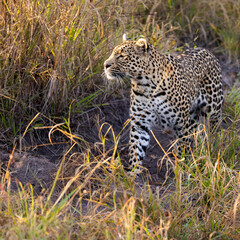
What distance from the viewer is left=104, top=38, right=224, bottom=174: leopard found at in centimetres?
573

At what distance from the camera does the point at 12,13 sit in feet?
18.6

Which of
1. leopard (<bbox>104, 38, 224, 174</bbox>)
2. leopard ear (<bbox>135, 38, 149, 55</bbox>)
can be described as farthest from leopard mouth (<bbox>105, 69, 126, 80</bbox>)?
leopard ear (<bbox>135, 38, 149, 55</bbox>)

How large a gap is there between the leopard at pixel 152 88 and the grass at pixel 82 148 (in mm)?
317

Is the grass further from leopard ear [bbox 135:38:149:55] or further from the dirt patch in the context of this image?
leopard ear [bbox 135:38:149:55]

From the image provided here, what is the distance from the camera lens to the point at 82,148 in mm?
6254

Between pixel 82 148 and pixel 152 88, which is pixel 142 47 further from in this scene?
pixel 82 148

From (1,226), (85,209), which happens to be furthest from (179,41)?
(1,226)

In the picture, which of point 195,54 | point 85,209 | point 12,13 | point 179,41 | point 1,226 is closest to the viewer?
point 1,226

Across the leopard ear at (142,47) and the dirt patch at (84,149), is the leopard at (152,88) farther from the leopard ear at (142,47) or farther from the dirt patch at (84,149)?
the dirt patch at (84,149)

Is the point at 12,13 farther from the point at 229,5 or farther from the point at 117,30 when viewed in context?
the point at 229,5

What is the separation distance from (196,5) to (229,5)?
0.69 metres

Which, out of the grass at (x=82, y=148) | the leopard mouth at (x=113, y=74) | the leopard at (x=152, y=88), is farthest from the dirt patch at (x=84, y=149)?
the leopard mouth at (x=113, y=74)

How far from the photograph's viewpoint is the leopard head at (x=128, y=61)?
5656mm

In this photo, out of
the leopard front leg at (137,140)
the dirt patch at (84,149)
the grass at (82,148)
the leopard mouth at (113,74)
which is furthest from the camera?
the leopard front leg at (137,140)
